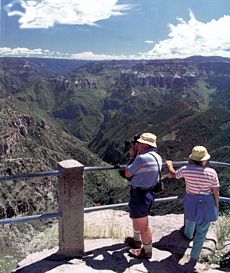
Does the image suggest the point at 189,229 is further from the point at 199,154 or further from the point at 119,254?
the point at 199,154

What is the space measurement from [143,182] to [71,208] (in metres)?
1.13

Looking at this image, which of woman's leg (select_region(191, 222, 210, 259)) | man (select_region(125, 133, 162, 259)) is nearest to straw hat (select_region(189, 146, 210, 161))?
man (select_region(125, 133, 162, 259))

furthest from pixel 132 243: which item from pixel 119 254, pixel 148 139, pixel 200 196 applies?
pixel 148 139

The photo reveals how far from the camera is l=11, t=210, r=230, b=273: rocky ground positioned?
616cm

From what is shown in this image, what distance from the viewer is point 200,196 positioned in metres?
6.32

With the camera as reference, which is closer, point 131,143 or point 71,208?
point 71,208

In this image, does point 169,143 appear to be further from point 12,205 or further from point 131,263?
point 131,263

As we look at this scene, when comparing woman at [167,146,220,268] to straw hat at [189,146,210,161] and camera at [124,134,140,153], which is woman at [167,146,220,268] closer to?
straw hat at [189,146,210,161]

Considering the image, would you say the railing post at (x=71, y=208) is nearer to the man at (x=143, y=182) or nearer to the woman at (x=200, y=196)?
the man at (x=143, y=182)

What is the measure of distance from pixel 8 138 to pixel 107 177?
35.9 metres

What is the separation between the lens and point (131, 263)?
6.33 metres

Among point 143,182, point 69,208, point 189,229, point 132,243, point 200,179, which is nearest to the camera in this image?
point 143,182

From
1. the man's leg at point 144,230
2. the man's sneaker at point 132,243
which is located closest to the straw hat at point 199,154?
the man's leg at point 144,230

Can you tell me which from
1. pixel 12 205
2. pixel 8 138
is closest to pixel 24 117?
pixel 8 138
